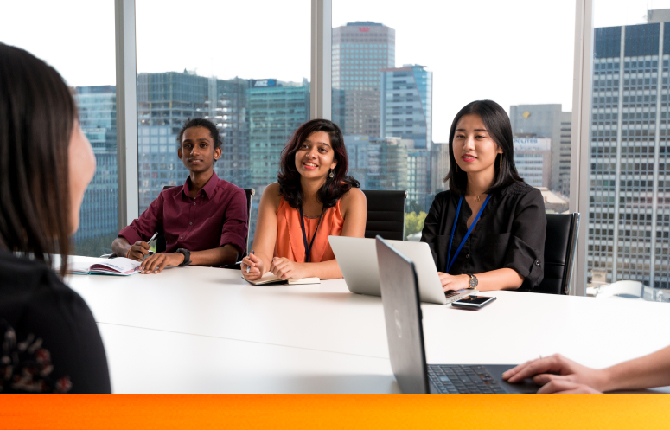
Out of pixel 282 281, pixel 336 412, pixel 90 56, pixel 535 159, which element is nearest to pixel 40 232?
pixel 336 412

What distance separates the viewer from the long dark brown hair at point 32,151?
68 cm

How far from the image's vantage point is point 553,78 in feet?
11.2

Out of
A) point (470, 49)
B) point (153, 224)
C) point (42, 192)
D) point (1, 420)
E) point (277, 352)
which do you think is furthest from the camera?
point (470, 49)

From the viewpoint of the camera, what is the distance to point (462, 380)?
1134 mm

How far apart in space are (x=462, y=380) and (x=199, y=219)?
2.32 m

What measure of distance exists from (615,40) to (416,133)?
134cm

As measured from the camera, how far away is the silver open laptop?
5.42 ft

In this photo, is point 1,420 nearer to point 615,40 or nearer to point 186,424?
point 186,424

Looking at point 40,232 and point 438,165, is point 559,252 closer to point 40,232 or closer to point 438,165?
point 438,165

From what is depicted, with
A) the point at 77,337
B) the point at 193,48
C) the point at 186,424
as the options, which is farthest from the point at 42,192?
the point at 193,48

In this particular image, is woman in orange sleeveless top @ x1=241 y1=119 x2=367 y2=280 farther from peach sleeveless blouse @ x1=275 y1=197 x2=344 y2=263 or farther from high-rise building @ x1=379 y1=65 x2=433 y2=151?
high-rise building @ x1=379 y1=65 x2=433 y2=151

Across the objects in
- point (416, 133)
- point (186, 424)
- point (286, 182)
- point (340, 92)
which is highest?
point (340, 92)

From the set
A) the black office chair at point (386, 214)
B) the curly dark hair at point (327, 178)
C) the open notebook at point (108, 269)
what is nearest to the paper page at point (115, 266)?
the open notebook at point (108, 269)

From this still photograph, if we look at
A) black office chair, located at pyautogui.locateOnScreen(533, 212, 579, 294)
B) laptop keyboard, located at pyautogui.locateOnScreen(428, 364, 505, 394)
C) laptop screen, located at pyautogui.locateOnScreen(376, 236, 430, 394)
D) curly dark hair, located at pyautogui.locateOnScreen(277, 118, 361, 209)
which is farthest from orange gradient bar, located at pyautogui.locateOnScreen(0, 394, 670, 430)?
curly dark hair, located at pyautogui.locateOnScreen(277, 118, 361, 209)
